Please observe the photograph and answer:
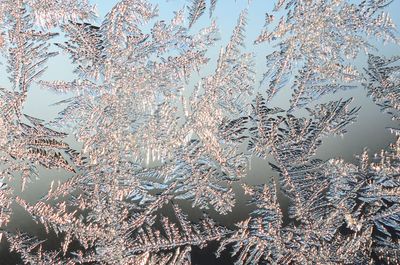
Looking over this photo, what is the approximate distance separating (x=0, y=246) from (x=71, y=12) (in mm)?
248

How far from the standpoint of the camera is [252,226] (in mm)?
427

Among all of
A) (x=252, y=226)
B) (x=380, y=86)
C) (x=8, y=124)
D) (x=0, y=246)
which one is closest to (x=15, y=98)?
(x=8, y=124)

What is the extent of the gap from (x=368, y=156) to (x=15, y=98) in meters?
0.36

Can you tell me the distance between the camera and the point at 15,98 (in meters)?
0.45

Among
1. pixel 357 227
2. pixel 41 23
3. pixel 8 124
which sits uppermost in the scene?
pixel 41 23

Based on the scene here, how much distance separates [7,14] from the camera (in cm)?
46

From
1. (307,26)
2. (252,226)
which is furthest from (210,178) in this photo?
(307,26)

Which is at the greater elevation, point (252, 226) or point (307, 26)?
point (307, 26)

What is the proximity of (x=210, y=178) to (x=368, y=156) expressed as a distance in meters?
0.16

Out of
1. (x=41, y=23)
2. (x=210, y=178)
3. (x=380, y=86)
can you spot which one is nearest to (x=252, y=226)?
(x=210, y=178)

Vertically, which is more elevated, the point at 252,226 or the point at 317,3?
the point at 317,3

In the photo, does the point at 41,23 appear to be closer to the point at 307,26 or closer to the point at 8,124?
the point at 8,124

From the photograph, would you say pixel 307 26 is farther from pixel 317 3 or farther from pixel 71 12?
pixel 71 12

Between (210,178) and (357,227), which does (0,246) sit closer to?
(210,178)
